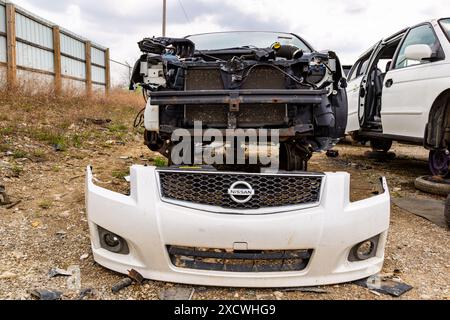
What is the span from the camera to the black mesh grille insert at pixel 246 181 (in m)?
1.92

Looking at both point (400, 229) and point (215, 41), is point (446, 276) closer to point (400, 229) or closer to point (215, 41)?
point (400, 229)

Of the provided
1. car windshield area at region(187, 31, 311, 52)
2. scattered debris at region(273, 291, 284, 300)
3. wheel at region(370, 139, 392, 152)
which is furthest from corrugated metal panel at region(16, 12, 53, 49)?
scattered debris at region(273, 291, 284, 300)

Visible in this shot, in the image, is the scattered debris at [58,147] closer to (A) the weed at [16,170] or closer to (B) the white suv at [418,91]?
(A) the weed at [16,170]

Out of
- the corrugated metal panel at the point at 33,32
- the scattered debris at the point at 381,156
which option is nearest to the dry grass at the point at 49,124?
the corrugated metal panel at the point at 33,32

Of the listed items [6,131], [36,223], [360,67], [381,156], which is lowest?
[36,223]

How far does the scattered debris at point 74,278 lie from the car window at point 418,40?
12.7 feet

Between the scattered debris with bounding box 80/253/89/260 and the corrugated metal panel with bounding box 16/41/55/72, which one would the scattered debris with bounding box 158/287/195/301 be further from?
the corrugated metal panel with bounding box 16/41/55/72

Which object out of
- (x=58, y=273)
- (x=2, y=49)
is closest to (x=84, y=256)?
(x=58, y=273)

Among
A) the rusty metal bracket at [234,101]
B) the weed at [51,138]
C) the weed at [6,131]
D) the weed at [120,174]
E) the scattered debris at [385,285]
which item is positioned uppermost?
the rusty metal bracket at [234,101]

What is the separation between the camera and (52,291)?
187cm

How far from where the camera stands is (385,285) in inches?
79.1

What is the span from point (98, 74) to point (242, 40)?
11854mm

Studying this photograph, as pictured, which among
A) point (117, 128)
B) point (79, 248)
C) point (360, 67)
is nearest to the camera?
point (79, 248)

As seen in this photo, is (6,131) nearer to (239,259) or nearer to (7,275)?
(7,275)
